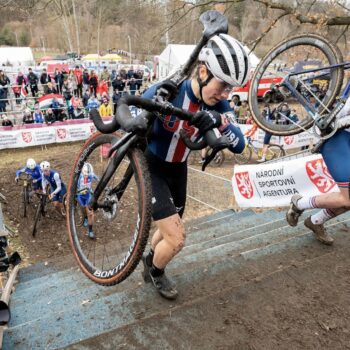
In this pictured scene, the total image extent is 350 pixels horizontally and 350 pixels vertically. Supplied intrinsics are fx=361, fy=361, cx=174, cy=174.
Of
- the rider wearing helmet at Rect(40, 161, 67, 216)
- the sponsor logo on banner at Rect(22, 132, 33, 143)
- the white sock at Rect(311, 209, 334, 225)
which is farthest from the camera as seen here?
the sponsor logo on banner at Rect(22, 132, 33, 143)

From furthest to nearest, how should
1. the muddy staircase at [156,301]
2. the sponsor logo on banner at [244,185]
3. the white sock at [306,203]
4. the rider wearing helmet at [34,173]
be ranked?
the rider wearing helmet at [34,173] → the sponsor logo on banner at [244,185] → the white sock at [306,203] → the muddy staircase at [156,301]

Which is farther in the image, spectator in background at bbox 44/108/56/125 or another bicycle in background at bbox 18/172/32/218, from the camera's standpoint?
spectator in background at bbox 44/108/56/125

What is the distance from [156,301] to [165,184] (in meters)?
1.21

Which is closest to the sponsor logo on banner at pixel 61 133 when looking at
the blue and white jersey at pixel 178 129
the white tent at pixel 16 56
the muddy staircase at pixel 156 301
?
the muddy staircase at pixel 156 301

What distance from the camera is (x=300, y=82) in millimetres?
4387

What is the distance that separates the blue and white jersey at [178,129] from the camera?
298 centimetres

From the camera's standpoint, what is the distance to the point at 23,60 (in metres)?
32.0

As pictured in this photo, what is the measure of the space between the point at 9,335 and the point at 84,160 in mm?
1664

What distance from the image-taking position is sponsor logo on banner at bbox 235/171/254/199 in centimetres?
791

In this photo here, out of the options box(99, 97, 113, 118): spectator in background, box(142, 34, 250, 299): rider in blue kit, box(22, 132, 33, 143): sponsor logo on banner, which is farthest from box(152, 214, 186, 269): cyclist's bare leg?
box(99, 97, 113, 118): spectator in background

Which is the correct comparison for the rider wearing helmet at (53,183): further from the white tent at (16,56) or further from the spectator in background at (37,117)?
the white tent at (16,56)

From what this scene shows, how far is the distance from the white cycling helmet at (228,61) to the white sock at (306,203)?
2.02 meters

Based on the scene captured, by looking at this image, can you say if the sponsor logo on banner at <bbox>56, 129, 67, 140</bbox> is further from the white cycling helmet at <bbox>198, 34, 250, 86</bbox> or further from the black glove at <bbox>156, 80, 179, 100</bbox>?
the white cycling helmet at <bbox>198, 34, 250, 86</bbox>

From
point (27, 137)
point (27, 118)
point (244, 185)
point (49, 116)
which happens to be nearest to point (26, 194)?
point (27, 137)
